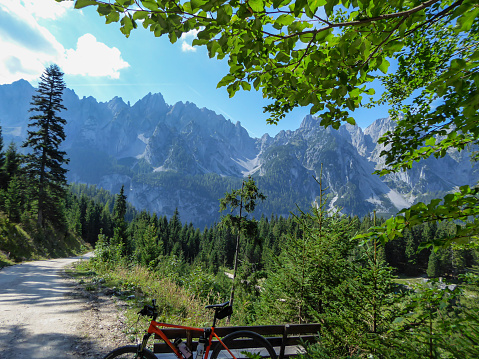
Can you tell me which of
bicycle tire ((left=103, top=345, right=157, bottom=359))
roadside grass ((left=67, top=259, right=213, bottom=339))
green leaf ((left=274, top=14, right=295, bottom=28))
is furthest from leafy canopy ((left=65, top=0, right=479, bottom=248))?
roadside grass ((left=67, top=259, right=213, bottom=339))

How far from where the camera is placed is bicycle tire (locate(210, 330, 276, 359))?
3920mm

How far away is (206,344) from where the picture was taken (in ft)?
12.3

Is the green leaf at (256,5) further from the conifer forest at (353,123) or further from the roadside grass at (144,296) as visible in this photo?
the roadside grass at (144,296)

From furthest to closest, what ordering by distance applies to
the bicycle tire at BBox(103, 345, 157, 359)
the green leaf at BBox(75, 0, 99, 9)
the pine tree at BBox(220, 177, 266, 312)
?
the pine tree at BBox(220, 177, 266, 312), the bicycle tire at BBox(103, 345, 157, 359), the green leaf at BBox(75, 0, 99, 9)

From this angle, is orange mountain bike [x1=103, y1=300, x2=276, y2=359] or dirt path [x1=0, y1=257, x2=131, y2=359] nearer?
orange mountain bike [x1=103, y1=300, x2=276, y2=359]

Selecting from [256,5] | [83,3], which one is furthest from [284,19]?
[83,3]

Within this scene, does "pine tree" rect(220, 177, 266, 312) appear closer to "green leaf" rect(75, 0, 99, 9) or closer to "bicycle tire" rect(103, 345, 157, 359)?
"bicycle tire" rect(103, 345, 157, 359)

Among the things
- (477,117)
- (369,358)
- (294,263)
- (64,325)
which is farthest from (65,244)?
(477,117)

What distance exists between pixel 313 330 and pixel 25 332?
711cm

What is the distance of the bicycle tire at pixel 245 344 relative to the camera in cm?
392

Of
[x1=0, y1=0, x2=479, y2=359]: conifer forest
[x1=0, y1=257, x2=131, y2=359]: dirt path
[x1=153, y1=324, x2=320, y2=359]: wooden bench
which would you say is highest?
[x1=0, y1=0, x2=479, y2=359]: conifer forest

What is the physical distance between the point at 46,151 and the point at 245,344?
1129 inches

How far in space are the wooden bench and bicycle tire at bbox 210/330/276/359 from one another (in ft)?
0.66

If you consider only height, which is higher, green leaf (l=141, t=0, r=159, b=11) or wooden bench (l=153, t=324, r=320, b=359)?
green leaf (l=141, t=0, r=159, b=11)
